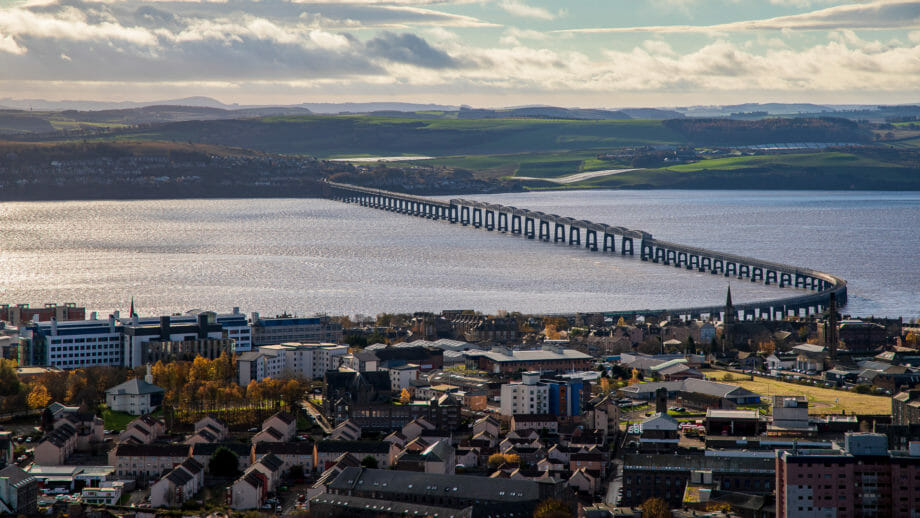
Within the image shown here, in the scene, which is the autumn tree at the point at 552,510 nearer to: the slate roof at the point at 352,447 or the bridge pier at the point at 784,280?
the slate roof at the point at 352,447

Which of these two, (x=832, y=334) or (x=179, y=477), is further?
(x=832, y=334)

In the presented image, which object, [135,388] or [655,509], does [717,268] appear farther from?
[655,509]

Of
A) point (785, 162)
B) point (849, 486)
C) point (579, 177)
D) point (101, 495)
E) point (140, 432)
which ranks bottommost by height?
point (101, 495)

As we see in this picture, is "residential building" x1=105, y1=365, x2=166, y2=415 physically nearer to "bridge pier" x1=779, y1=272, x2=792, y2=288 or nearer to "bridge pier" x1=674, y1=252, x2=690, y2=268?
"bridge pier" x1=779, y1=272, x2=792, y2=288

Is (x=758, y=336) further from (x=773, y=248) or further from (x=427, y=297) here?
(x=773, y=248)

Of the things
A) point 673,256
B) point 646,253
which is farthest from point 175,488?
point 646,253

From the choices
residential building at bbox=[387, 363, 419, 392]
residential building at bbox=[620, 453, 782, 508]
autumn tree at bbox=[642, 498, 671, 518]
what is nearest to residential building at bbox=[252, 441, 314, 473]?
residential building at bbox=[620, 453, 782, 508]
